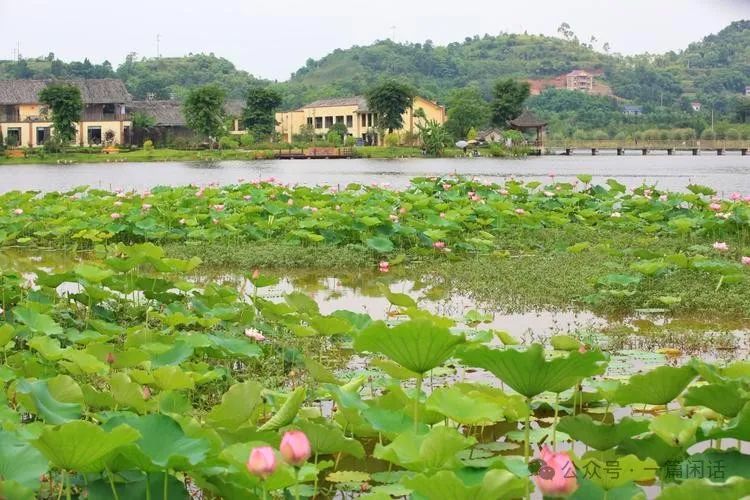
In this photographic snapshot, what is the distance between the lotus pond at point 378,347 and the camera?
67.4 inches

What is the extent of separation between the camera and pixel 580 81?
282 ft

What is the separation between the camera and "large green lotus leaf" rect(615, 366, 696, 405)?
198 cm

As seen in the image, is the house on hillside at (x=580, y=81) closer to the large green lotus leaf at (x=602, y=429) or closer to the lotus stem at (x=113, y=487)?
the large green lotus leaf at (x=602, y=429)

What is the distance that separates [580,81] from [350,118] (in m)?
43.2

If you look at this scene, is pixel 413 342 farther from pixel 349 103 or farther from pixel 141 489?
pixel 349 103

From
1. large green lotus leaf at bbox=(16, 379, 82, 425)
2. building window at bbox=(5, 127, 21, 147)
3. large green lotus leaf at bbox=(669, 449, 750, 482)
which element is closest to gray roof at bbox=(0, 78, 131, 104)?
building window at bbox=(5, 127, 21, 147)

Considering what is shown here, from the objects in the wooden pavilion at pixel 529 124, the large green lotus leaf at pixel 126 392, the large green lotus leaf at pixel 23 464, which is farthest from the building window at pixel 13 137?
the large green lotus leaf at pixel 23 464

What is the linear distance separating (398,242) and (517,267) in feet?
4.56

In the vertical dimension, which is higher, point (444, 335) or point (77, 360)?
point (444, 335)

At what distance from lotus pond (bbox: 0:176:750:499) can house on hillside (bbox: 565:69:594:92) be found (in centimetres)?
7797

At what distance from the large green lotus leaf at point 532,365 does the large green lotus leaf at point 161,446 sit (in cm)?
54

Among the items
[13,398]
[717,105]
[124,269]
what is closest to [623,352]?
[124,269]

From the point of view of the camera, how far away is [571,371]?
1.88 meters

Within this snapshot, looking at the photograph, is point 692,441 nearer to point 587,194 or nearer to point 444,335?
point 444,335
